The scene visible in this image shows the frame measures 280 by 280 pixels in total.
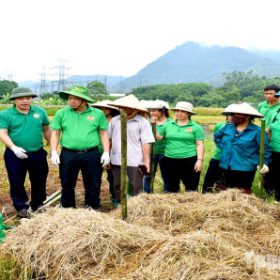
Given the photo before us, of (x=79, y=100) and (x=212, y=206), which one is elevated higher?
(x=79, y=100)

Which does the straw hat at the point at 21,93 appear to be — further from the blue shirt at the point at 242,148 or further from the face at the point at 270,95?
the face at the point at 270,95

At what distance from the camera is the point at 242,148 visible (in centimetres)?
446

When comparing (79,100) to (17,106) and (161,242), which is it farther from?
(161,242)

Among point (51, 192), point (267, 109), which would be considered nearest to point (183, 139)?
point (267, 109)

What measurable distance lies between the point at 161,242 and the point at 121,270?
35cm

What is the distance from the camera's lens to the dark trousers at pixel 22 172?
14.9ft

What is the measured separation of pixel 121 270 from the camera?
8.73ft

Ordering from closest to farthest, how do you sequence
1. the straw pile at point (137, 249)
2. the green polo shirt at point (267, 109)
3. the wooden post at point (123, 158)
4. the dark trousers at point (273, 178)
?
the straw pile at point (137, 249)
the wooden post at point (123, 158)
the dark trousers at point (273, 178)
the green polo shirt at point (267, 109)

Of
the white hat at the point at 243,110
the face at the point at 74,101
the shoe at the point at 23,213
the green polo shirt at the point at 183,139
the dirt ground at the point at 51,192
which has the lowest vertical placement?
the dirt ground at the point at 51,192

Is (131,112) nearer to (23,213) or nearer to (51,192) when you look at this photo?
(23,213)

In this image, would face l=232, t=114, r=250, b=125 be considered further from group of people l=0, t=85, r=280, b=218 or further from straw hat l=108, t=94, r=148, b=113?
straw hat l=108, t=94, r=148, b=113

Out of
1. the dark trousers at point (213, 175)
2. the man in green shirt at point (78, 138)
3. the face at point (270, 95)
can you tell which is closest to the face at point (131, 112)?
the man in green shirt at point (78, 138)

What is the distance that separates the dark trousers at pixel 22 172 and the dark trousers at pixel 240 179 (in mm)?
2043

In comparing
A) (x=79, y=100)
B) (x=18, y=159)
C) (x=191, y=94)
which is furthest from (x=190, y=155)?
(x=191, y=94)
